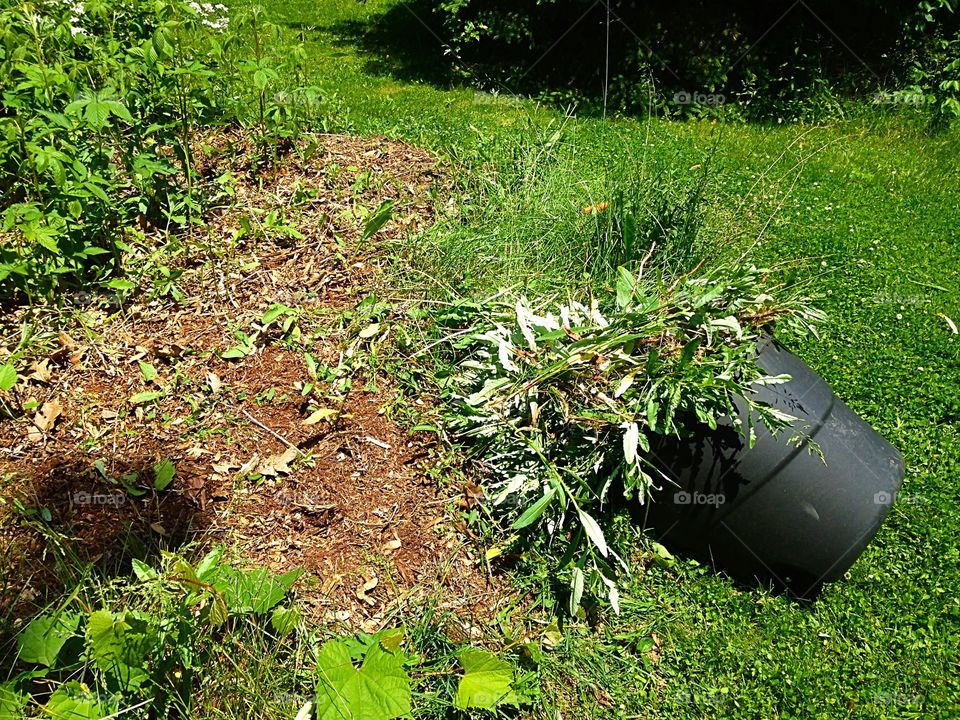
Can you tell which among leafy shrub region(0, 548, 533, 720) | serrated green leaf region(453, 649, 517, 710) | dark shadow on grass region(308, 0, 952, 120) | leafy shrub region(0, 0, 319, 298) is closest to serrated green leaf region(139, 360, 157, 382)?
leafy shrub region(0, 0, 319, 298)

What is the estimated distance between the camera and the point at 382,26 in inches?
382

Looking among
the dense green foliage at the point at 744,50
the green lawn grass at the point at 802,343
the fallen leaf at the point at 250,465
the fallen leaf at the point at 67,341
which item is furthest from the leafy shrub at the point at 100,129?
the dense green foliage at the point at 744,50

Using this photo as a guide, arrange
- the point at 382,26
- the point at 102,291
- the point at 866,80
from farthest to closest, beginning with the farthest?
the point at 382,26
the point at 866,80
the point at 102,291

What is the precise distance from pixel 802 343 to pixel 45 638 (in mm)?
3921

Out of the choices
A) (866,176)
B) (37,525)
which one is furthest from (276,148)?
(866,176)

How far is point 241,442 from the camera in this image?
3.39 metres

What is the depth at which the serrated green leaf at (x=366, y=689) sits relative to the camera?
2539 millimetres

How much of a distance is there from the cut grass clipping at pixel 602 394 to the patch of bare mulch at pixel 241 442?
0.33m

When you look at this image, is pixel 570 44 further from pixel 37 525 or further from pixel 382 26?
pixel 37 525

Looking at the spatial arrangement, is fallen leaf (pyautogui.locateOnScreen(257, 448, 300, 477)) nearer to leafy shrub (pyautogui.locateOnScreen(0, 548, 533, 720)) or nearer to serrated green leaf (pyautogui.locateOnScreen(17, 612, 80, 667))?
leafy shrub (pyautogui.locateOnScreen(0, 548, 533, 720))

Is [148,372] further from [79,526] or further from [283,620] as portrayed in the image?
[283,620]

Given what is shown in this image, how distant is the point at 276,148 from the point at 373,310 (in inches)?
54.6

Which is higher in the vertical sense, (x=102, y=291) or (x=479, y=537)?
(x=102, y=291)

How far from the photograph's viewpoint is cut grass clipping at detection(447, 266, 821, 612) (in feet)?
10.1
